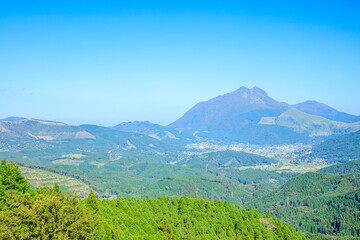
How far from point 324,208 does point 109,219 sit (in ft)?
483

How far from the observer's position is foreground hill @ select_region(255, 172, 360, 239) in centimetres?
13485

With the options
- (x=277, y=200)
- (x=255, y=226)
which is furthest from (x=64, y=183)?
(x=255, y=226)

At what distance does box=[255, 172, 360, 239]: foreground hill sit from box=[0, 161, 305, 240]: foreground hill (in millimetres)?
76506

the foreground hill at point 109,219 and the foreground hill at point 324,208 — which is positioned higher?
the foreground hill at point 109,219

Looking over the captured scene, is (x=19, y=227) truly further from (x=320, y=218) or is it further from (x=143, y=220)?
(x=320, y=218)

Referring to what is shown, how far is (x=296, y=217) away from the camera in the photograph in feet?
519

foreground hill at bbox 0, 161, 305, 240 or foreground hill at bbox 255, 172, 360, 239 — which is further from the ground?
foreground hill at bbox 0, 161, 305, 240

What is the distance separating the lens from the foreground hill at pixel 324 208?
442 ft

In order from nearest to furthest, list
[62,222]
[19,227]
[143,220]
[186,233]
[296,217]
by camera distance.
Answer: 1. [19,227]
2. [62,222]
3. [143,220]
4. [186,233]
5. [296,217]

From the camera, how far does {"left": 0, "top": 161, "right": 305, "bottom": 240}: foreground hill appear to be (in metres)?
25.7

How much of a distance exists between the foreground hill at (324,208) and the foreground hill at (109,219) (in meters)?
76.5

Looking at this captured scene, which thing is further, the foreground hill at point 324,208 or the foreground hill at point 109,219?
the foreground hill at point 324,208

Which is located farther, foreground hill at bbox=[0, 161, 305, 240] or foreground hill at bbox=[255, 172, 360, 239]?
foreground hill at bbox=[255, 172, 360, 239]

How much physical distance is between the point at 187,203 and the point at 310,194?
151m
